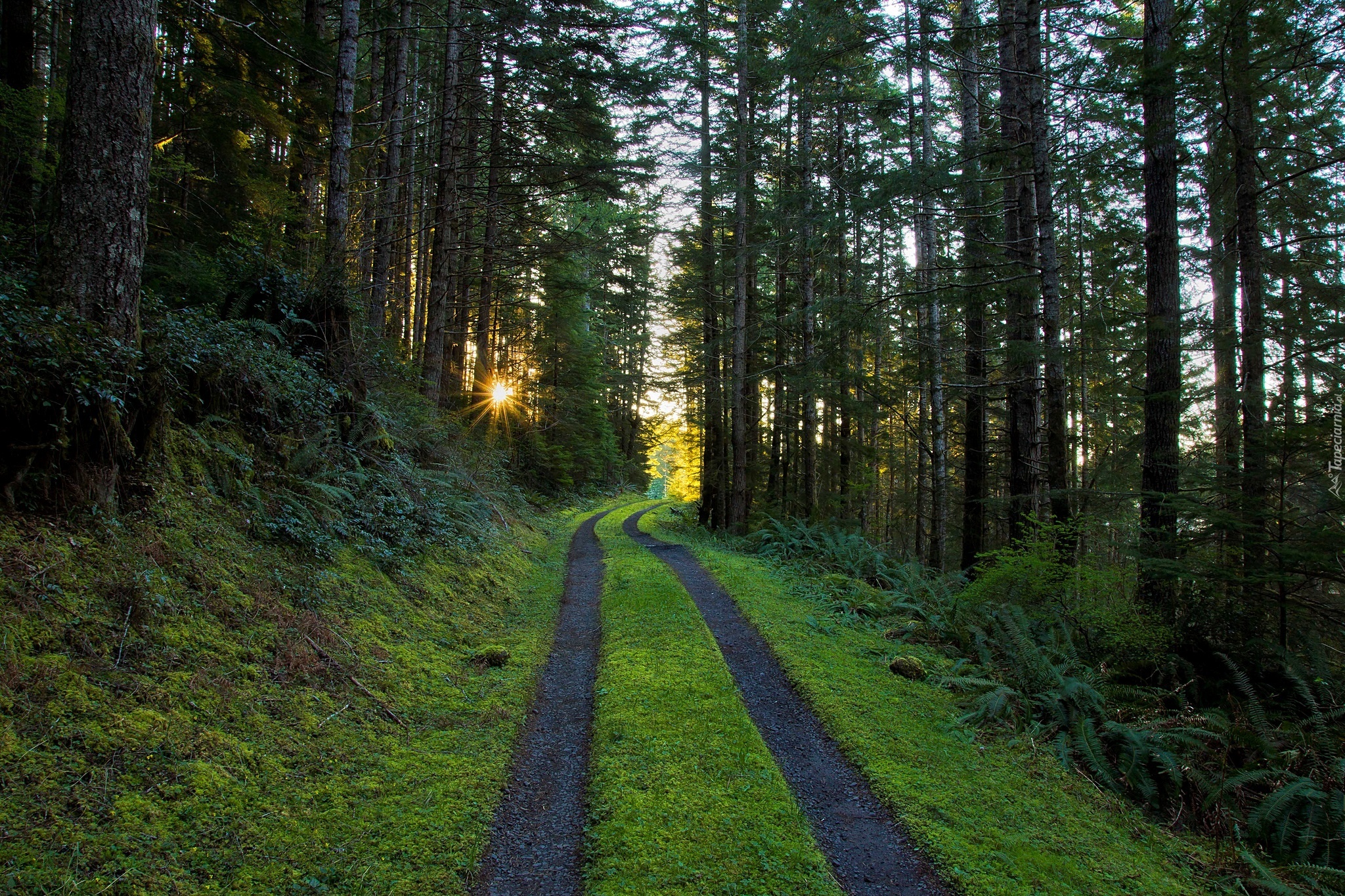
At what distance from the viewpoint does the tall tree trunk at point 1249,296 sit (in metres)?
5.45

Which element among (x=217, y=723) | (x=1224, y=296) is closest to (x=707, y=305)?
(x=1224, y=296)

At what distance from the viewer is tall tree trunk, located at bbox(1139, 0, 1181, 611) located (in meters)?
6.85

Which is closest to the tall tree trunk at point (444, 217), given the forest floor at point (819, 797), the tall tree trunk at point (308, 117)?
the tall tree trunk at point (308, 117)

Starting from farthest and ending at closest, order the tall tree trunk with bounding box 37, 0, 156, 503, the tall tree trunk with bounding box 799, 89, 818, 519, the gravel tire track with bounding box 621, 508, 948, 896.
Result: the tall tree trunk with bounding box 799, 89, 818, 519
the tall tree trunk with bounding box 37, 0, 156, 503
the gravel tire track with bounding box 621, 508, 948, 896

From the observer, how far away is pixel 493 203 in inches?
606

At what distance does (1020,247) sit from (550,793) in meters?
11.6

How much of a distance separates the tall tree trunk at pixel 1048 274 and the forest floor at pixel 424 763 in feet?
17.2

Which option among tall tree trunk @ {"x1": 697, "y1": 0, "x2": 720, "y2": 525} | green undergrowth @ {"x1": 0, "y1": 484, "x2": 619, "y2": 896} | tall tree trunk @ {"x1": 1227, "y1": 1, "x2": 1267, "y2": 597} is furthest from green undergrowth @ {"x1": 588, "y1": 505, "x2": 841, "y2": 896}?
tall tree trunk @ {"x1": 697, "y1": 0, "x2": 720, "y2": 525}

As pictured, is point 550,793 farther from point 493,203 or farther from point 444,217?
point 493,203

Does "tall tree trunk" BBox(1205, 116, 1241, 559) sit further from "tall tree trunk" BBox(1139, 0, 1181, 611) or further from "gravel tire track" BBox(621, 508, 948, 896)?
"gravel tire track" BBox(621, 508, 948, 896)

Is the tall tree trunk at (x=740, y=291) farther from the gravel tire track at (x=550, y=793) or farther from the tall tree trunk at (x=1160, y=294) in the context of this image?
the gravel tire track at (x=550, y=793)

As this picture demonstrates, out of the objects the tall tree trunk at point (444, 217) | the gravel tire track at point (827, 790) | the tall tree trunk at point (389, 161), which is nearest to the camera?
the gravel tire track at point (827, 790)

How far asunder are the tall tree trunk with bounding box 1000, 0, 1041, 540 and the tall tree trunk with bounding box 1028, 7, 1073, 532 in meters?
0.28

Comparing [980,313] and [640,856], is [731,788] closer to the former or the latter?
[640,856]
